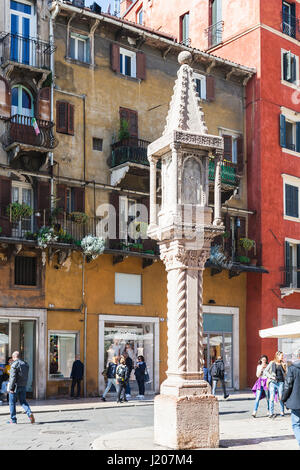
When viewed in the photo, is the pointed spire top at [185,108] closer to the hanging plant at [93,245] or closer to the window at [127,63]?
the hanging plant at [93,245]

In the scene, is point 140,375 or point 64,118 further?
point 64,118

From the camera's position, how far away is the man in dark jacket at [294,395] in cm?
1244

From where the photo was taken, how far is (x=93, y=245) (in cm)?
2752

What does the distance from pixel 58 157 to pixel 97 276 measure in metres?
4.74

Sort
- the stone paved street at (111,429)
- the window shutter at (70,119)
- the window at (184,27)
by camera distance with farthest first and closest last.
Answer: the window at (184,27)
the window shutter at (70,119)
the stone paved street at (111,429)

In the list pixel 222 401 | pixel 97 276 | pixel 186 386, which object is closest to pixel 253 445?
pixel 186 386

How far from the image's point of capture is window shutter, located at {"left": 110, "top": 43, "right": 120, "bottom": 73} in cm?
3047

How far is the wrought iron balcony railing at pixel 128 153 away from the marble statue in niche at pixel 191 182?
14710 millimetres

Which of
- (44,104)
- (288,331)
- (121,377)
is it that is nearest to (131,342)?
(121,377)

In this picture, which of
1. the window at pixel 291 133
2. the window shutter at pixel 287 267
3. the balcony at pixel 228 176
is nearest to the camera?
the balcony at pixel 228 176

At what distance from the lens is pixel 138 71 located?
31.4 meters

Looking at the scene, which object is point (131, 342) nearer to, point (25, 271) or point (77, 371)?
point (77, 371)

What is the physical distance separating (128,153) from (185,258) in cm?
1589

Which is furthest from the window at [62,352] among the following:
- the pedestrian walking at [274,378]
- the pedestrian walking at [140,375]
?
the pedestrian walking at [274,378]
